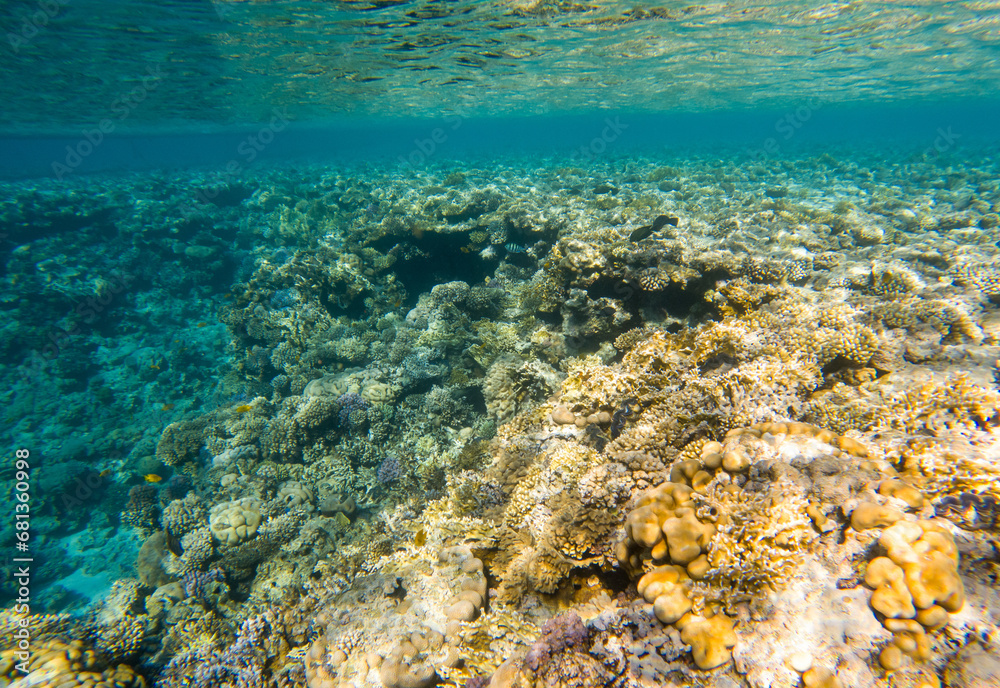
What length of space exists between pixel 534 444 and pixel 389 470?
13.5 ft

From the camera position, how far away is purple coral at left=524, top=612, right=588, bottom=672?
268 centimetres

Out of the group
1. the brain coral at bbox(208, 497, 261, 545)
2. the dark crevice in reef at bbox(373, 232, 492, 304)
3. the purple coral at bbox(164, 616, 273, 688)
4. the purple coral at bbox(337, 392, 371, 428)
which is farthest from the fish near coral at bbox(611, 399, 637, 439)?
the dark crevice in reef at bbox(373, 232, 492, 304)

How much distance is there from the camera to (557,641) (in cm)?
275

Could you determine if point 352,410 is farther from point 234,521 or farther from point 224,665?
point 224,665

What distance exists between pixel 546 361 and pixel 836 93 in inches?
1923

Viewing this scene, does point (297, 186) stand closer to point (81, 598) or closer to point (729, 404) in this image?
point (81, 598)

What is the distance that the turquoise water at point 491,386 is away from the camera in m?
2.68

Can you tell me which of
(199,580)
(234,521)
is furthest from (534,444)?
(199,580)

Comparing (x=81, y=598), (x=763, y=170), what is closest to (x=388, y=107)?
(x=763, y=170)

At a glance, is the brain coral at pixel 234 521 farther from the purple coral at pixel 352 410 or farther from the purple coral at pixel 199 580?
the purple coral at pixel 352 410

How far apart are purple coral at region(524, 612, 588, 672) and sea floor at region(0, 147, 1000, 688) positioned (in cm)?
2

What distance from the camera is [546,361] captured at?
7781mm

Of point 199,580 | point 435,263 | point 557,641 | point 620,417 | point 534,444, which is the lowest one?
point 199,580

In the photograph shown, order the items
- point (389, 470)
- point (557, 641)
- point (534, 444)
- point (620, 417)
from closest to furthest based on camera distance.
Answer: point (557, 641) < point (620, 417) < point (534, 444) < point (389, 470)
